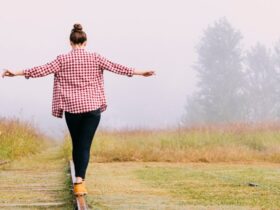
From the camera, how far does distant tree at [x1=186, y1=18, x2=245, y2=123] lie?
164 ft

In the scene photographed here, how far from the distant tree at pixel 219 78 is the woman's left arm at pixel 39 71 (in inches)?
1672

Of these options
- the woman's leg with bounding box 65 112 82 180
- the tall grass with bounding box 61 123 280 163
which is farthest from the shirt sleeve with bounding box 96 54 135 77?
the tall grass with bounding box 61 123 280 163

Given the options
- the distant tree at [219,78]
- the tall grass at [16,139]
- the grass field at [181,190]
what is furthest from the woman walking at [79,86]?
the distant tree at [219,78]

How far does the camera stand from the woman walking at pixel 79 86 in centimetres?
544

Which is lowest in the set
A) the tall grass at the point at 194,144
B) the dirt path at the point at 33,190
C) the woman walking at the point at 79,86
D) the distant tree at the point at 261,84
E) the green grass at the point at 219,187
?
the green grass at the point at 219,187

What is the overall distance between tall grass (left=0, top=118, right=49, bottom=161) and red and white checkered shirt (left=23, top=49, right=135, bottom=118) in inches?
315

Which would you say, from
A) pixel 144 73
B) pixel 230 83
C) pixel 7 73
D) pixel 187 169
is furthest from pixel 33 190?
pixel 230 83

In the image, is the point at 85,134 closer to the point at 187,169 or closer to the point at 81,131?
the point at 81,131

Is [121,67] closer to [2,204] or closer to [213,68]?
[2,204]

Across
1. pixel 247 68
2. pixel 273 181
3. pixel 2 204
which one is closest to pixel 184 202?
pixel 2 204

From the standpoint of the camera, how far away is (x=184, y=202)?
20.1ft

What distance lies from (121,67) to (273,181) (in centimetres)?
407

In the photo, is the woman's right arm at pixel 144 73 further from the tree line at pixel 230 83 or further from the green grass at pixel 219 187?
the tree line at pixel 230 83

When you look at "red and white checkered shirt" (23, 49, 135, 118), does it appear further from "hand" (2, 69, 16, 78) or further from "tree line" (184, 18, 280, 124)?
"tree line" (184, 18, 280, 124)
